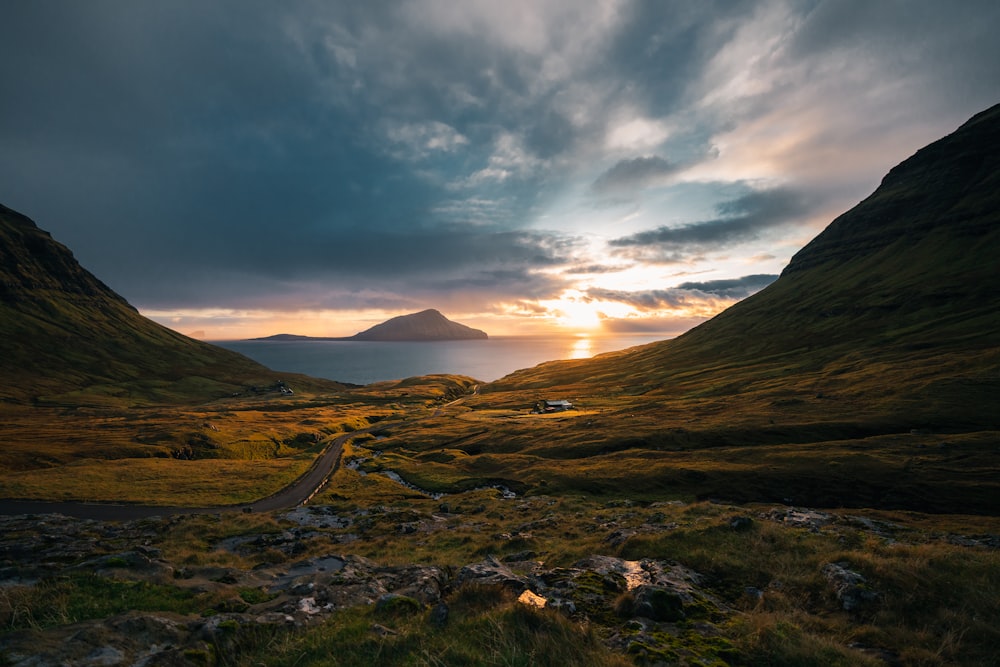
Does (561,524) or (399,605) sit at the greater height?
(399,605)

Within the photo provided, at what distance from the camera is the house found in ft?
447

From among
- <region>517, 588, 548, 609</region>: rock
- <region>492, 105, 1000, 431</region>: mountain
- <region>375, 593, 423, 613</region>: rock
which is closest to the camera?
<region>375, 593, 423, 613</region>: rock

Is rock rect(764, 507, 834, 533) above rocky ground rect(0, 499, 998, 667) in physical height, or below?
below

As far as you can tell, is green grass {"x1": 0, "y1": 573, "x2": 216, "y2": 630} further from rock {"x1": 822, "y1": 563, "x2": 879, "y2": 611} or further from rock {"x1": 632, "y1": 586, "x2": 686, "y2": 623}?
rock {"x1": 822, "y1": 563, "x2": 879, "y2": 611}

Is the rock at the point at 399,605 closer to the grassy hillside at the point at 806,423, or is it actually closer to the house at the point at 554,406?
the grassy hillside at the point at 806,423

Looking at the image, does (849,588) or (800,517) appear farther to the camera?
(800,517)

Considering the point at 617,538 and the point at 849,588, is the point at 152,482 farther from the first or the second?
the point at 849,588

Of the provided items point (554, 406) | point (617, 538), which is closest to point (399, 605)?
point (617, 538)

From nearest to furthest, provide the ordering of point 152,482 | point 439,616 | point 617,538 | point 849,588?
1. point 439,616
2. point 849,588
3. point 617,538
4. point 152,482

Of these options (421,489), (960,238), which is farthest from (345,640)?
(960,238)

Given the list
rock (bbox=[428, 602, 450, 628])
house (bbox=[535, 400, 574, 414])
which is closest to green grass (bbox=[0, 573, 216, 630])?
rock (bbox=[428, 602, 450, 628])

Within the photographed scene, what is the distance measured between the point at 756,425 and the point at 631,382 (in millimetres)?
92415

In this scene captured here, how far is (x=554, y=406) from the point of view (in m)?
138

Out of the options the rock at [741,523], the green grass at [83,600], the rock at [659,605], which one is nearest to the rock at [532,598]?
the rock at [659,605]
